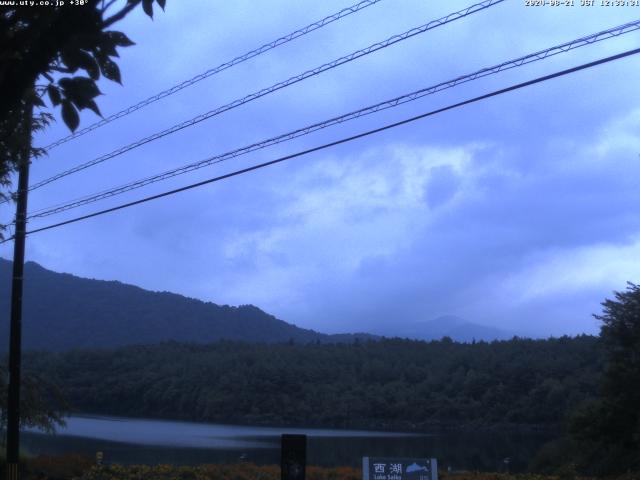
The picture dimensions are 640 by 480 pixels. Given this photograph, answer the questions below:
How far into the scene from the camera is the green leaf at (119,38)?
4.30 meters

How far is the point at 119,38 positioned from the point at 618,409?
2397 cm

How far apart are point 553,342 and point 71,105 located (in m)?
55.6

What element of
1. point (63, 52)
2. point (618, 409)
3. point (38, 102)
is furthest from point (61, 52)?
point (618, 409)

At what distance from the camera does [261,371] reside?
56250 mm

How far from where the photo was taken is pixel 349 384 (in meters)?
57.0

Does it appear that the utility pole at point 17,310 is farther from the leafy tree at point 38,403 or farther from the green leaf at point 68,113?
the green leaf at point 68,113

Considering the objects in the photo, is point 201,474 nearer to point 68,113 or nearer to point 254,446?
point 68,113

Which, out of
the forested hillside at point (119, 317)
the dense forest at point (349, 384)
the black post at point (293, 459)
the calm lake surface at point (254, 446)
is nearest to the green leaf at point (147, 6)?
the black post at point (293, 459)

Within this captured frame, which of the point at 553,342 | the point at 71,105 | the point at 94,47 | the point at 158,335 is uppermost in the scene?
the point at 158,335

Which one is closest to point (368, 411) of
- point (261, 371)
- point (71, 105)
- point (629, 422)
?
point (261, 371)

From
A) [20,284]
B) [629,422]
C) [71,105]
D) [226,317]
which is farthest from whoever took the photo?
[226,317]

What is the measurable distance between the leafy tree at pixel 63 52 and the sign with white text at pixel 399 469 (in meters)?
8.16

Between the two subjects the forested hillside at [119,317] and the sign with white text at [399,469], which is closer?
the sign with white text at [399,469]

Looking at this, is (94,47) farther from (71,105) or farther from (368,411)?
(368,411)
